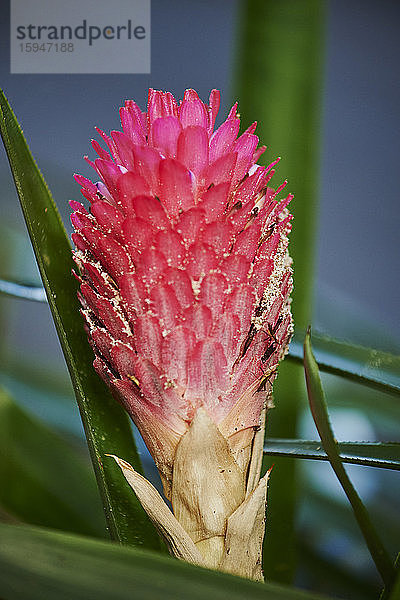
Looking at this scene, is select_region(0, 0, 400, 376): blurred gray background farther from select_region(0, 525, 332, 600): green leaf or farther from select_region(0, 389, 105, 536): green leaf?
select_region(0, 525, 332, 600): green leaf

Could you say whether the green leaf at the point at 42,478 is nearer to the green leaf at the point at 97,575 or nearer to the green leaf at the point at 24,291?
the green leaf at the point at 24,291

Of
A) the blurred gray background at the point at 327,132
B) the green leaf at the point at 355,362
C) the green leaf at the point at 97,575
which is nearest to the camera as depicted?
the green leaf at the point at 97,575

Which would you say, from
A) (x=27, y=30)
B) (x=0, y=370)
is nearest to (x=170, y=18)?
(x=27, y=30)

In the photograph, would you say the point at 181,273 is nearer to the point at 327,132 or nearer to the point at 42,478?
the point at 42,478

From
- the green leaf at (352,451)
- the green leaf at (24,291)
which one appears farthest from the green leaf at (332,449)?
the green leaf at (24,291)

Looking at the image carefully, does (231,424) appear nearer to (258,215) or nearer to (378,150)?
(258,215)

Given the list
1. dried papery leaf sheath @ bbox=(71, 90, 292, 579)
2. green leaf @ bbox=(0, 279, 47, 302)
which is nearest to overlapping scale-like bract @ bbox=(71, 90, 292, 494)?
dried papery leaf sheath @ bbox=(71, 90, 292, 579)
